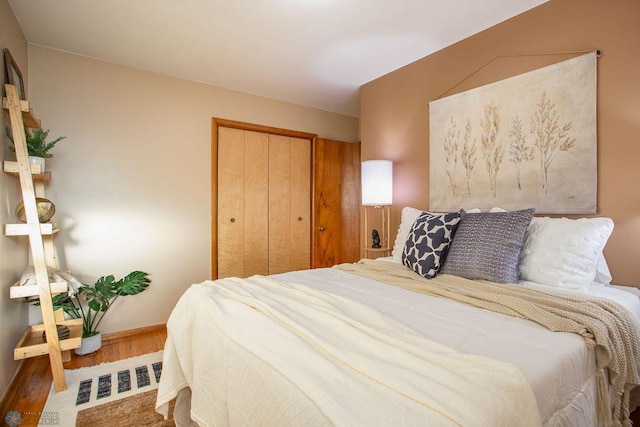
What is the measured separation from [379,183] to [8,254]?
2689mm

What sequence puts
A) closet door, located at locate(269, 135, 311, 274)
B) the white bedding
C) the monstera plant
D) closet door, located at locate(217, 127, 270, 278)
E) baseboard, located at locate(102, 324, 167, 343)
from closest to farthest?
the white bedding, the monstera plant, baseboard, located at locate(102, 324, 167, 343), closet door, located at locate(217, 127, 270, 278), closet door, located at locate(269, 135, 311, 274)

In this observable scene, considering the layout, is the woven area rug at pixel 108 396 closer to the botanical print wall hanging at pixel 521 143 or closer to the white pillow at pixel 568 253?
the white pillow at pixel 568 253

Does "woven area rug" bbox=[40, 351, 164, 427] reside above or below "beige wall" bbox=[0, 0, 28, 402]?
below

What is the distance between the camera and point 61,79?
2.66 meters

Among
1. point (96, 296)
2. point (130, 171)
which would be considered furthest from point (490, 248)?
point (130, 171)

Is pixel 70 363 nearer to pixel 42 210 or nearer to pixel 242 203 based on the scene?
pixel 42 210

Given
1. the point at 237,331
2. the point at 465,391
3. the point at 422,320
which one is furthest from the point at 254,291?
the point at 465,391

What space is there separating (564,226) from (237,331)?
1699 millimetres

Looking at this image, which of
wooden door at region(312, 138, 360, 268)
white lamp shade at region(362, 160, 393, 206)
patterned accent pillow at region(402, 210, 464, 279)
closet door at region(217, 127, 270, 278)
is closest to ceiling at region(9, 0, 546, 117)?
closet door at region(217, 127, 270, 278)

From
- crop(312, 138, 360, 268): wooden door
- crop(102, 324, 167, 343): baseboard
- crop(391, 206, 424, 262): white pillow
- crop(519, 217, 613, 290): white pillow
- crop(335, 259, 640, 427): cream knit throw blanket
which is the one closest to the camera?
crop(335, 259, 640, 427): cream knit throw blanket

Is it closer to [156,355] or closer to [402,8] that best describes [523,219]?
[402,8]

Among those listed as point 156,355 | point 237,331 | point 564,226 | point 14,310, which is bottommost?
point 156,355

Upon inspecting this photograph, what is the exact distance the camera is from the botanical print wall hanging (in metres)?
1.88

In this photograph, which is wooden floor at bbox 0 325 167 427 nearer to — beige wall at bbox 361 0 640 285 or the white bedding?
the white bedding
